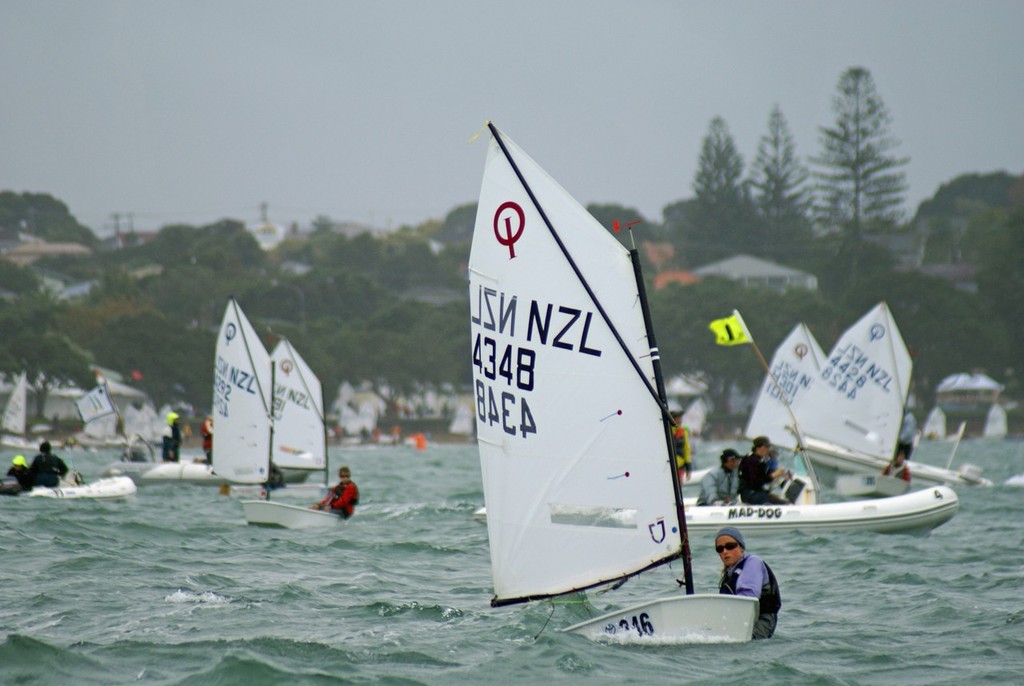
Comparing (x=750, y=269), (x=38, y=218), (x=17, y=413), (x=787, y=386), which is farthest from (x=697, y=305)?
(x=38, y=218)

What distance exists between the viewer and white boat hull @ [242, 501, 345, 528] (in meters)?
21.7

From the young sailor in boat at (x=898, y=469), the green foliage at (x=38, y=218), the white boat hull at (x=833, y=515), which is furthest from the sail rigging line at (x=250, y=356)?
the green foliage at (x=38, y=218)

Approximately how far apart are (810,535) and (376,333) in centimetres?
A: 7682

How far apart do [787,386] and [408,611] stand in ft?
74.6

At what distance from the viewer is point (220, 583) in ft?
50.5

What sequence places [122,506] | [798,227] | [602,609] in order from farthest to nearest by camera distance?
[798,227] → [122,506] → [602,609]

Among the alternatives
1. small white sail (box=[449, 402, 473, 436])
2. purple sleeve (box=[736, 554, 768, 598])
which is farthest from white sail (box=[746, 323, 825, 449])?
small white sail (box=[449, 402, 473, 436])

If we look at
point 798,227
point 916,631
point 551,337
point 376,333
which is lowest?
point 916,631

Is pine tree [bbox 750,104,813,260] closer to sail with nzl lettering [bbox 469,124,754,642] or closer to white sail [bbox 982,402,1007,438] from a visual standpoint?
white sail [bbox 982,402,1007,438]

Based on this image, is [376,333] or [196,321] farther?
[196,321]

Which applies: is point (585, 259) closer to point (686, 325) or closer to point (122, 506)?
point (122, 506)

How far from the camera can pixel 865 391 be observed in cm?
2975

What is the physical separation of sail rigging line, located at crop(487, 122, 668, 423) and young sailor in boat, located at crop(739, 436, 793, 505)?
850 centimetres

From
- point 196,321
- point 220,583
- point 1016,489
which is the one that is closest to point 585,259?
point 220,583
